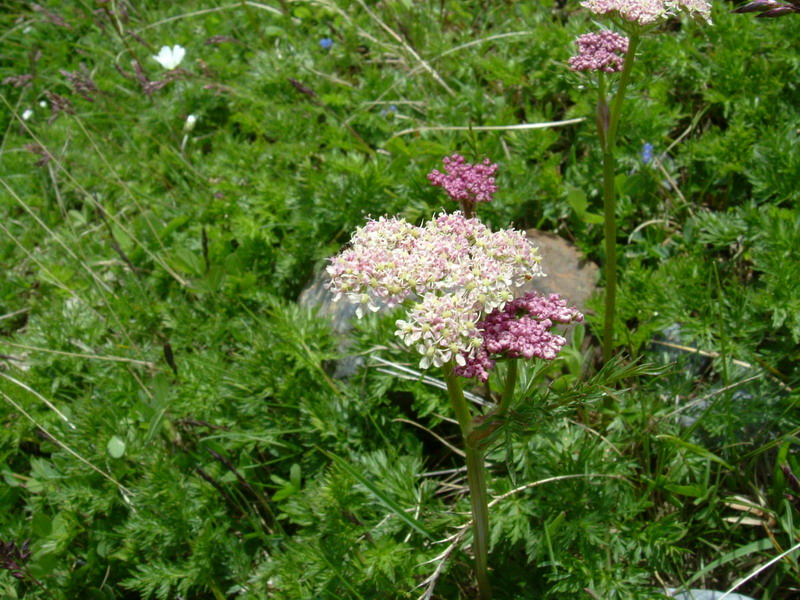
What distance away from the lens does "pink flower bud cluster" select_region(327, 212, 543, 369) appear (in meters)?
1.85

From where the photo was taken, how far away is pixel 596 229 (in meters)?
3.73

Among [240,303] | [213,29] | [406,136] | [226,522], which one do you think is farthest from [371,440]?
[213,29]

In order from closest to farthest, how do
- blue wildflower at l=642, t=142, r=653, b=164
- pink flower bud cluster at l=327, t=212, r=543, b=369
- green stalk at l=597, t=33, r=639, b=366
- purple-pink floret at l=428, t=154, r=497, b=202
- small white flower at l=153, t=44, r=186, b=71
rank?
pink flower bud cluster at l=327, t=212, r=543, b=369
green stalk at l=597, t=33, r=639, b=366
purple-pink floret at l=428, t=154, r=497, b=202
blue wildflower at l=642, t=142, r=653, b=164
small white flower at l=153, t=44, r=186, b=71

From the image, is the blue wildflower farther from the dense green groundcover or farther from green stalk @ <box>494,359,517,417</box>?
green stalk @ <box>494,359,517,417</box>

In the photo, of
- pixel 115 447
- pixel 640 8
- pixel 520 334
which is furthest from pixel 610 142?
pixel 115 447

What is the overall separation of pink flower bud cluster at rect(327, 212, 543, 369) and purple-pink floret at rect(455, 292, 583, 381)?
37 millimetres

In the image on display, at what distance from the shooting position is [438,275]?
192 cm

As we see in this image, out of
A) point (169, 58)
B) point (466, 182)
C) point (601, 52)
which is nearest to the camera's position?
point (601, 52)

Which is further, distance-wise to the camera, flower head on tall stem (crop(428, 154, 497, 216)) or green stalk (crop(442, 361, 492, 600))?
flower head on tall stem (crop(428, 154, 497, 216))

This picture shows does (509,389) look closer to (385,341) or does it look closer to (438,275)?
(438,275)

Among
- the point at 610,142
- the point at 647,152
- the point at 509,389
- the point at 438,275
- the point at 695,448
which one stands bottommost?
the point at 695,448

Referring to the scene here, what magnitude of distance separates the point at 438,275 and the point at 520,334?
280 millimetres

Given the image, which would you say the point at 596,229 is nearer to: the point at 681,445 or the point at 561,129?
the point at 561,129

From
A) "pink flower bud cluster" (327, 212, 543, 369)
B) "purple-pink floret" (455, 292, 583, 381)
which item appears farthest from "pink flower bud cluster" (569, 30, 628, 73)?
"purple-pink floret" (455, 292, 583, 381)
